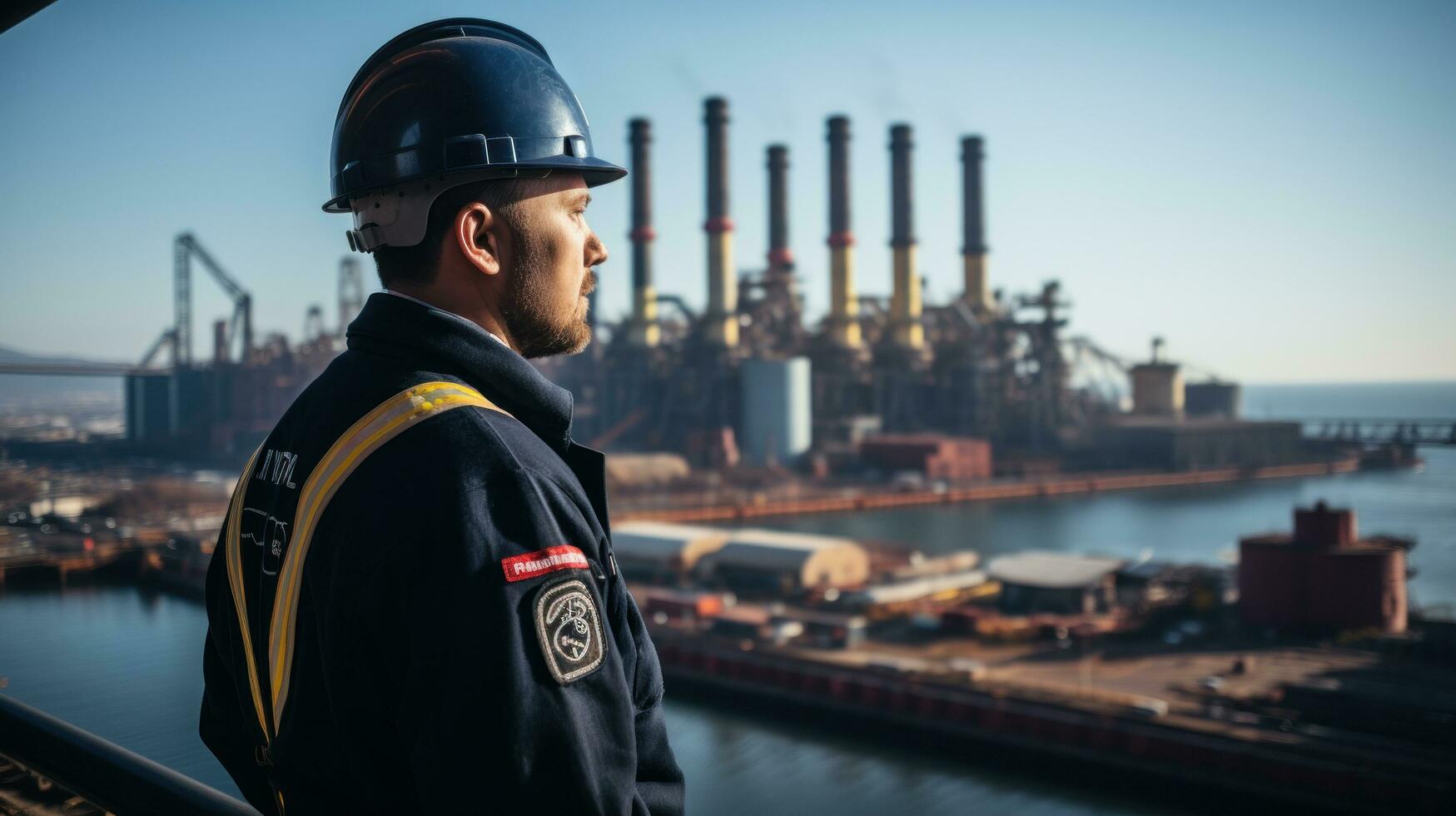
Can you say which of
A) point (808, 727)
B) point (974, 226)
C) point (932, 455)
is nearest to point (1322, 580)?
point (808, 727)

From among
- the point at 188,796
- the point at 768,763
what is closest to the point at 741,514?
the point at 768,763

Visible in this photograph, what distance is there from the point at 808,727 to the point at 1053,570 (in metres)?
5.49

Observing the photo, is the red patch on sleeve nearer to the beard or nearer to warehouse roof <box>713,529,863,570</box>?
the beard

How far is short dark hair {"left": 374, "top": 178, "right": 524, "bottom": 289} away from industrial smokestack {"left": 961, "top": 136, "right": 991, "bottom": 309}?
33802mm

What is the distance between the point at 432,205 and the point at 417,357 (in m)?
0.10

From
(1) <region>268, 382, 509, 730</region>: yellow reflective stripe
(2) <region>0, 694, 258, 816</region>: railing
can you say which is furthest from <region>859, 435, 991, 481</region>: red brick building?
(1) <region>268, 382, 509, 730</region>: yellow reflective stripe

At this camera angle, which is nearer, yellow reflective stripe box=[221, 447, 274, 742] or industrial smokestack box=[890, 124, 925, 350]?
yellow reflective stripe box=[221, 447, 274, 742]

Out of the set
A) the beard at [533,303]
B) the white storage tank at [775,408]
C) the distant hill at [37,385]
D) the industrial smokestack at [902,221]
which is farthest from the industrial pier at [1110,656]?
the industrial smokestack at [902,221]

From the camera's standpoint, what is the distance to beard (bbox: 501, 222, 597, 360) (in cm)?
71

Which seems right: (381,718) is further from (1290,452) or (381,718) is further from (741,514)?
(1290,452)

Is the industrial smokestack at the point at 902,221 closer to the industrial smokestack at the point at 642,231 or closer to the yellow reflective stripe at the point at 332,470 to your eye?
the industrial smokestack at the point at 642,231

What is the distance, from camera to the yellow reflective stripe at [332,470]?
60 cm

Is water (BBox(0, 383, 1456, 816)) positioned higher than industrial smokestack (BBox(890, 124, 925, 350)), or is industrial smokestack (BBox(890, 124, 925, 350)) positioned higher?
industrial smokestack (BBox(890, 124, 925, 350))

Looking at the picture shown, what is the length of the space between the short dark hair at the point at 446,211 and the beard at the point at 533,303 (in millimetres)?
23
